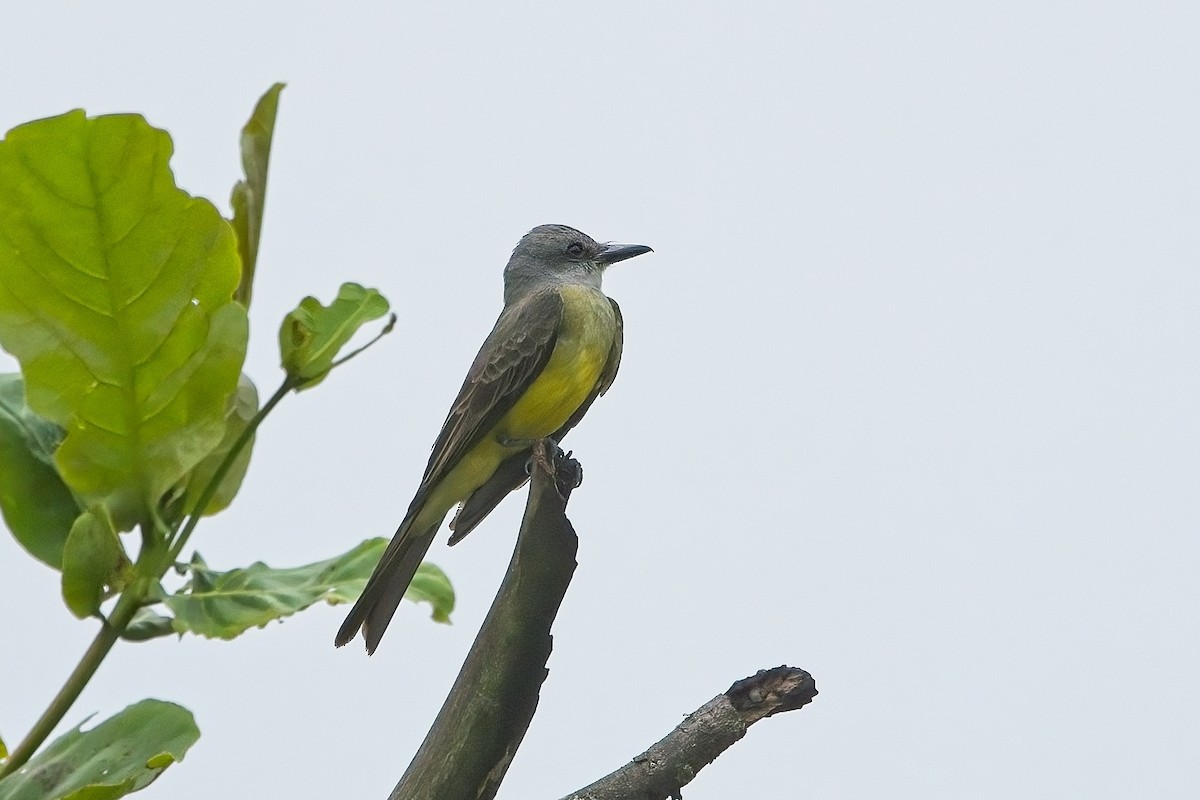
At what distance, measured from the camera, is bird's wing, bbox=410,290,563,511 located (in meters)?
4.26

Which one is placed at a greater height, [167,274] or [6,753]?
[167,274]

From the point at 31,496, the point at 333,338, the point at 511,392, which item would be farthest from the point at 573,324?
the point at 31,496

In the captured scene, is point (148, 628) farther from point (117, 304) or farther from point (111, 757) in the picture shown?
point (117, 304)

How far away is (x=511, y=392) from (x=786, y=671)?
2.09m

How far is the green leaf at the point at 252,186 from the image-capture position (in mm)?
2797

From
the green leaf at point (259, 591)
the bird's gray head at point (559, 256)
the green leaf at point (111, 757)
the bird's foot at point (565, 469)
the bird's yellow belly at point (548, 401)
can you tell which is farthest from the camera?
the bird's gray head at point (559, 256)

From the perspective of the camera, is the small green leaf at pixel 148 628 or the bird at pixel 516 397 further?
the bird at pixel 516 397

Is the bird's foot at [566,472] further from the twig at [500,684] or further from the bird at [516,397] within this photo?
the bird at [516,397]

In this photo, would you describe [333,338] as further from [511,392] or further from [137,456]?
[511,392]

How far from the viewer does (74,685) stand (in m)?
2.41

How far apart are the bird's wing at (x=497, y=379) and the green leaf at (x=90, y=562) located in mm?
1665

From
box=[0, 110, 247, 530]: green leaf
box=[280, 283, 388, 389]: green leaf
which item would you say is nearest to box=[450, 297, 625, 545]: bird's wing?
box=[280, 283, 388, 389]: green leaf

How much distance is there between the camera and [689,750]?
2.47 meters

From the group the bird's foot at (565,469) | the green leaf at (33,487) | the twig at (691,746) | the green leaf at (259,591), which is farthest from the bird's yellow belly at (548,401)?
the twig at (691,746)
